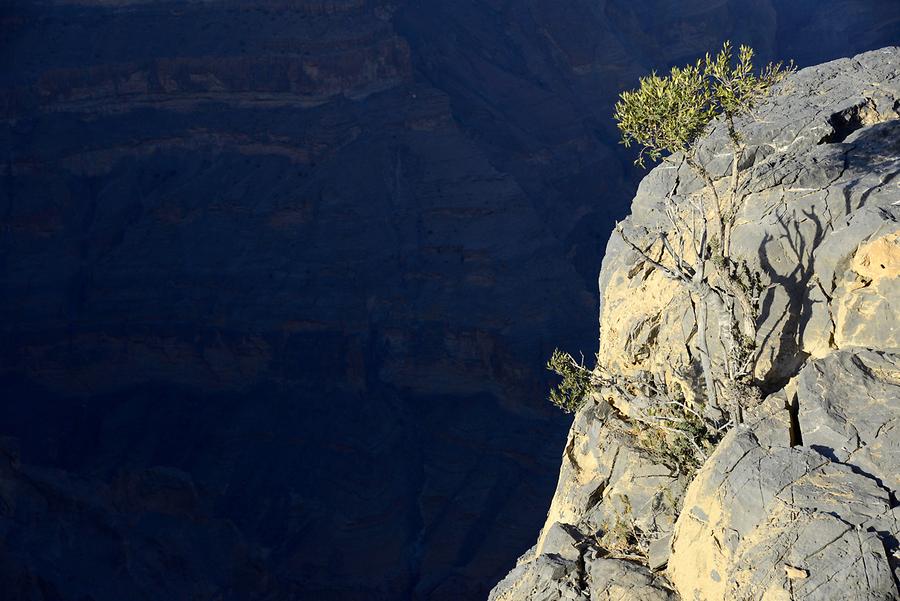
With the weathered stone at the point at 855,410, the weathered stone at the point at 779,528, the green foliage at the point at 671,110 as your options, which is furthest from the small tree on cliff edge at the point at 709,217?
the weathered stone at the point at 779,528

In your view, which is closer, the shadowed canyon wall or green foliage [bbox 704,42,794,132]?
green foliage [bbox 704,42,794,132]

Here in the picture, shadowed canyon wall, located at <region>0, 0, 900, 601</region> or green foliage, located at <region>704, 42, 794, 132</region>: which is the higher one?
shadowed canyon wall, located at <region>0, 0, 900, 601</region>

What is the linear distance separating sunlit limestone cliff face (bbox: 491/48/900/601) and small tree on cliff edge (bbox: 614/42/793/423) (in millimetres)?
338

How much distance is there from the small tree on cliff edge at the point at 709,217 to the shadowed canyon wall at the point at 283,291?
2562cm

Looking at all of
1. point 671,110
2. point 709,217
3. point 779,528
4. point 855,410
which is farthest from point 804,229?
point 779,528

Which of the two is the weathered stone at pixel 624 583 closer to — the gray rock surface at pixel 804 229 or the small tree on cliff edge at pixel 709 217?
the small tree on cliff edge at pixel 709 217

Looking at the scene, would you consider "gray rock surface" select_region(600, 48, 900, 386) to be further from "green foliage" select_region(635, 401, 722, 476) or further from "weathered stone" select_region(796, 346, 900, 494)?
"green foliage" select_region(635, 401, 722, 476)

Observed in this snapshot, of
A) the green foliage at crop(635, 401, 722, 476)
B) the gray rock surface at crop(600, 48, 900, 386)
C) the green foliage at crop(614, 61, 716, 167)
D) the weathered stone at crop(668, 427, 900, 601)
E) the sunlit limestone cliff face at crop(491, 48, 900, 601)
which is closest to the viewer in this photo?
the weathered stone at crop(668, 427, 900, 601)

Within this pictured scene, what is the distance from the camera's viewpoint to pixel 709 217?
47.2 feet

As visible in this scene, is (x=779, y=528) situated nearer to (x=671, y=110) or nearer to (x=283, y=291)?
(x=671, y=110)

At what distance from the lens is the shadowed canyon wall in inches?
1527

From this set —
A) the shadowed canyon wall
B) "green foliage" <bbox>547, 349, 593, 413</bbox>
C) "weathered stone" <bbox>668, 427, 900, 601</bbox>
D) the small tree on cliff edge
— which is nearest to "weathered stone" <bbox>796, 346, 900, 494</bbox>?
"weathered stone" <bbox>668, 427, 900, 601</bbox>

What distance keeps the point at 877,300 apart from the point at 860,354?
76 cm

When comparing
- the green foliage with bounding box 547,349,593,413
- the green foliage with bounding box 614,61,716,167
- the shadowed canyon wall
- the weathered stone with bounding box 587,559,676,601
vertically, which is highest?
the shadowed canyon wall
